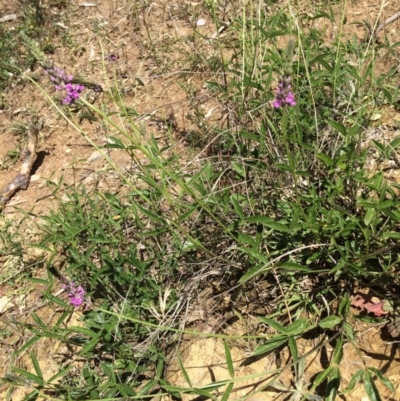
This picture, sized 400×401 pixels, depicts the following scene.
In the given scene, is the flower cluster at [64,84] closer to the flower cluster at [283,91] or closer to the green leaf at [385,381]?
the flower cluster at [283,91]

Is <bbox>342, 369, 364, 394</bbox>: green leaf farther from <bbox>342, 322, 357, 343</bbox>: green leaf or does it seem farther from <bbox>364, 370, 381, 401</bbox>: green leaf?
<bbox>342, 322, 357, 343</bbox>: green leaf

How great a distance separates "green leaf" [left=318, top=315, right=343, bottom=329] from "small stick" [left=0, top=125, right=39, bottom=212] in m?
2.32

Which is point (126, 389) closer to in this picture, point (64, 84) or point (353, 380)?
point (353, 380)

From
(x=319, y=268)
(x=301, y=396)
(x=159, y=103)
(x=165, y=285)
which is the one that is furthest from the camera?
(x=159, y=103)

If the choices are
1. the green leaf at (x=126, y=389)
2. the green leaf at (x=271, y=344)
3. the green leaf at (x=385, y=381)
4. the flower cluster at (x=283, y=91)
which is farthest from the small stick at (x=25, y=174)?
the green leaf at (x=385, y=381)

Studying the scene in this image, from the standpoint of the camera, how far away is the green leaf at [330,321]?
1.89 meters

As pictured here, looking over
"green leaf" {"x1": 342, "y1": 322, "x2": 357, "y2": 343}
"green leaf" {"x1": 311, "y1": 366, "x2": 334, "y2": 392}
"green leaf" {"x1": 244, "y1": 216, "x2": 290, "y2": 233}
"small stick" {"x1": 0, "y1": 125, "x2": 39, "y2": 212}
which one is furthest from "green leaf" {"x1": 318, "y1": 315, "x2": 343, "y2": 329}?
"small stick" {"x1": 0, "y1": 125, "x2": 39, "y2": 212}

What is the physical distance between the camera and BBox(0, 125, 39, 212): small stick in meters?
3.38

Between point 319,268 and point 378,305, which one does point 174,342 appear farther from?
point 378,305

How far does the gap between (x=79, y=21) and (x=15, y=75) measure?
30.7 inches

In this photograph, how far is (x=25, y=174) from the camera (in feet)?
11.4

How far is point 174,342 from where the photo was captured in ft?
7.22

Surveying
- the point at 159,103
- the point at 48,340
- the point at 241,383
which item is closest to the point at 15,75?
the point at 159,103

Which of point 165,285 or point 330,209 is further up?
point 330,209
